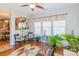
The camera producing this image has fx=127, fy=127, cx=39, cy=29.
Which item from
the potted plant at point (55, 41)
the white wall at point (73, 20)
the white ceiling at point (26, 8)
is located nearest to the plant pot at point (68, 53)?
the potted plant at point (55, 41)

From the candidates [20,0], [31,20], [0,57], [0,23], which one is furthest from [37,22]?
[0,57]

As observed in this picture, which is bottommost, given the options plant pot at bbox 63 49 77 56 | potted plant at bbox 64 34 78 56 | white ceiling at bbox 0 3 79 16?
plant pot at bbox 63 49 77 56

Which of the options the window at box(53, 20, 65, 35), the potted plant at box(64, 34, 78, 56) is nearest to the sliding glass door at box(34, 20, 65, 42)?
the window at box(53, 20, 65, 35)

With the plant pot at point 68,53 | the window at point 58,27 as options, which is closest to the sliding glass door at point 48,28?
the window at point 58,27

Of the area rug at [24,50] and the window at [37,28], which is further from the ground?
the window at [37,28]

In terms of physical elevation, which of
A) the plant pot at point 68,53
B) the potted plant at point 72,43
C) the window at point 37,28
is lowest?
the plant pot at point 68,53

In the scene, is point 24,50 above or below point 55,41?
below

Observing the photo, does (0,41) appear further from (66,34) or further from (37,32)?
(66,34)

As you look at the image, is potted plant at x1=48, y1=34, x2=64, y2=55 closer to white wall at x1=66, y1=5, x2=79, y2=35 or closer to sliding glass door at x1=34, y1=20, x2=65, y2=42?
sliding glass door at x1=34, y1=20, x2=65, y2=42

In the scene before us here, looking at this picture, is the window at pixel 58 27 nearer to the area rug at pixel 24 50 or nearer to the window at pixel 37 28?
the window at pixel 37 28

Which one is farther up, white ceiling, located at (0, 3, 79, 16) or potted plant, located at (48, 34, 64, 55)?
white ceiling, located at (0, 3, 79, 16)

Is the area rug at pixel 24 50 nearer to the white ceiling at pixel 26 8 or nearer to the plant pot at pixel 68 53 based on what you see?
the plant pot at pixel 68 53

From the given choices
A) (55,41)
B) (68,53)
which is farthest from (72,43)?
(55,41)

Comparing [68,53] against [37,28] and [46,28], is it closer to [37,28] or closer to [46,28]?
[46,28]
